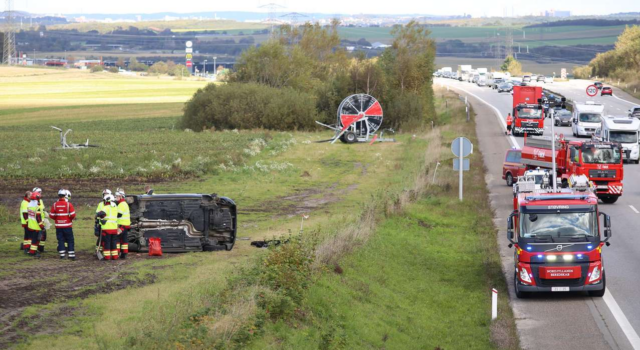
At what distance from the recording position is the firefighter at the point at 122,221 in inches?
827

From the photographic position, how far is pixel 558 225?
18.4 m

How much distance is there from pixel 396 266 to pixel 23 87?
12976cm

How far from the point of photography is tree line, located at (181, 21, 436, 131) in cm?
7025

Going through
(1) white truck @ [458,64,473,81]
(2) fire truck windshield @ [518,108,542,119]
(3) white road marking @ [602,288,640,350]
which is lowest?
(3) white road marking @ [602,288,640,350]

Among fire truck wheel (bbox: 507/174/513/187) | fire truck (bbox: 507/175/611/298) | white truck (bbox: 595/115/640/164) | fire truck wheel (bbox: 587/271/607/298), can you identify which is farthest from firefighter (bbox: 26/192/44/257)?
white truck (bbox: 595/115/640/164)

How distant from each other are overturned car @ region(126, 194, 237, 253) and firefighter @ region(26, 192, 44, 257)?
2.36 metres

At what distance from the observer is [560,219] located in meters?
18.4

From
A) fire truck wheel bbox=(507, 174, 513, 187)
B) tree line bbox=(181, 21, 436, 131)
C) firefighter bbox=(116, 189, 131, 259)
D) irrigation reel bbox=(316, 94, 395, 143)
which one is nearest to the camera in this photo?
firefighter bbox=(116, 189, 131, 259)

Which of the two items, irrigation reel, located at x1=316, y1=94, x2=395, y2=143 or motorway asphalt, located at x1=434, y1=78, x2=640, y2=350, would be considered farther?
irrigation reel, located at x1=316, y1=94, x2=395, y2=143

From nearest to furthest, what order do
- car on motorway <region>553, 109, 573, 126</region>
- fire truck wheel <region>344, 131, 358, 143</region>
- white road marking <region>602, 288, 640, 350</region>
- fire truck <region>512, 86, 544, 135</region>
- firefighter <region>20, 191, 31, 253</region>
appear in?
white road marking <region>602, 288, 640, 350</region>
firefighter <region>20, 191, 31, 253</region>
fire truck <region>512, 86, 544, 135</region>
fire truck wheel <region>344, 131, 358, 143</region>
car on motorway <region>553, 109, 573, 126</region>

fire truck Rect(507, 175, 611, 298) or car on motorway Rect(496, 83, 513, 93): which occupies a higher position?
car on motorway Rect(496, 83, 513, 93)

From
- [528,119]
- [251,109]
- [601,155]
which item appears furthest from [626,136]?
[251,109]

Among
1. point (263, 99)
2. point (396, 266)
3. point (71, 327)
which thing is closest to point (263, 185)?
point (396, 266)

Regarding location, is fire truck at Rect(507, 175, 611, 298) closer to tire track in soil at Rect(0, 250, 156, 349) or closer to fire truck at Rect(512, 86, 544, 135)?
tire track in soil at Rect(0, 250, 156, 349)
